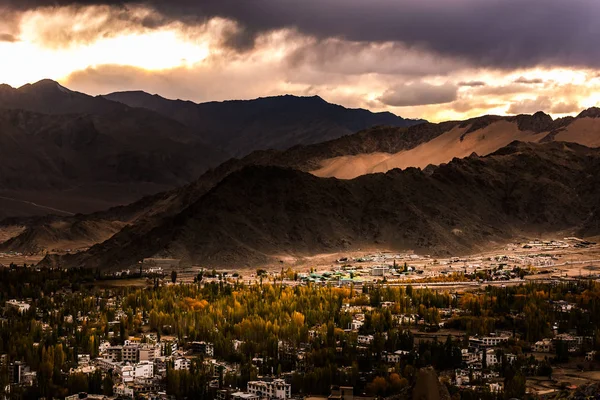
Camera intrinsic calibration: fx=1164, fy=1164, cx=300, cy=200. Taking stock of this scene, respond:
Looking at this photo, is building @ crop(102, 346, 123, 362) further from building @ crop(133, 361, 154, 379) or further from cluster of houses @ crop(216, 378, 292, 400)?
cluster of houses @ crop(216, 378, 292, 400)

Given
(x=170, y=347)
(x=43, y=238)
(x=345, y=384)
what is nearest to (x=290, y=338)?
(x=170, y=347)

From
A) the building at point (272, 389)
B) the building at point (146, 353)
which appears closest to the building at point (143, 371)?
the building at point (146, 353)

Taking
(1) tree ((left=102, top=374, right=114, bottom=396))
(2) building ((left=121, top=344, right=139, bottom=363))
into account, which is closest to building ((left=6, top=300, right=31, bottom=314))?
(2) building ((left=121, top=344, right=139, bottom=363))

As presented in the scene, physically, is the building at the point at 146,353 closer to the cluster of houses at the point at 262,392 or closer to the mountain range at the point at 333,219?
the cluster of houses at the point at 262,392

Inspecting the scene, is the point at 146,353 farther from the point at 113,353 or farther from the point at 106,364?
the point at 106,364

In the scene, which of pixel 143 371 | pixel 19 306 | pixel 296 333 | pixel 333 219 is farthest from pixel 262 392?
pixel 333 219

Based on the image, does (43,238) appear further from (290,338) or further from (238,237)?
(290,338)
